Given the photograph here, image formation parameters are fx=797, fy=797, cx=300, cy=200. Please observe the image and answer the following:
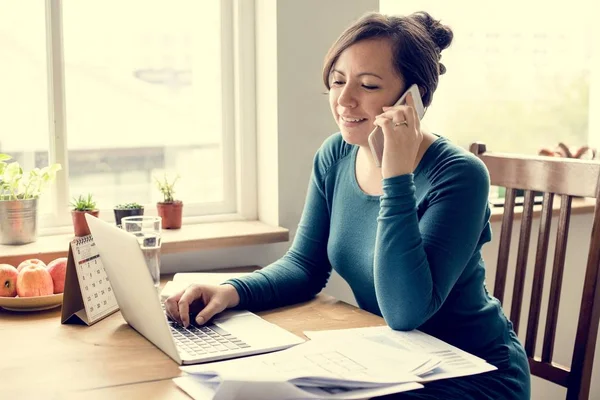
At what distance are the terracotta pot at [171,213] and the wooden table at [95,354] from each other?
54 cm

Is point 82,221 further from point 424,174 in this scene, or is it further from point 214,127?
point 424,174

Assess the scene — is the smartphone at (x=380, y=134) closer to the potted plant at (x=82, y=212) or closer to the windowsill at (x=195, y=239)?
the windowsill at (x=195, y=239)

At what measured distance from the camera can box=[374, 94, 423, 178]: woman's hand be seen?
56.1 inches

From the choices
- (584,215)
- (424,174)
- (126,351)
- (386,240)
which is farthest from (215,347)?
(584,215)

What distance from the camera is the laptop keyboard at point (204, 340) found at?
131cm

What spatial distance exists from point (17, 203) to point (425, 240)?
104cm

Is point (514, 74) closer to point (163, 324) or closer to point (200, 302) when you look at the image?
point (200, 302)

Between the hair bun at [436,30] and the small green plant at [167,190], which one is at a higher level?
the hair bun at [436,30]

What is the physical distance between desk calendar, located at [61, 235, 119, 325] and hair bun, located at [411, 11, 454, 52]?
31.1 inches

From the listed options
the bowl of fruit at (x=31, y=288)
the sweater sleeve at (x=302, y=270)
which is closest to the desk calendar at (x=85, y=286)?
the bowl of fruit at (x=31, y=288)

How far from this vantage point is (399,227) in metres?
1.39

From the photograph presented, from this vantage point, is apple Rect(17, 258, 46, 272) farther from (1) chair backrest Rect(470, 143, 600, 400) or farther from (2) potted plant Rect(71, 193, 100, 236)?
(1) chair backrest Rect(470, 143, 600, 400)

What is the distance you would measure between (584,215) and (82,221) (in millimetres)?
1594

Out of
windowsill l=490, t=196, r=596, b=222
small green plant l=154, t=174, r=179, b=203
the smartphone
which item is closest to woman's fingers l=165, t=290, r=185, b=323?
the smartphone
